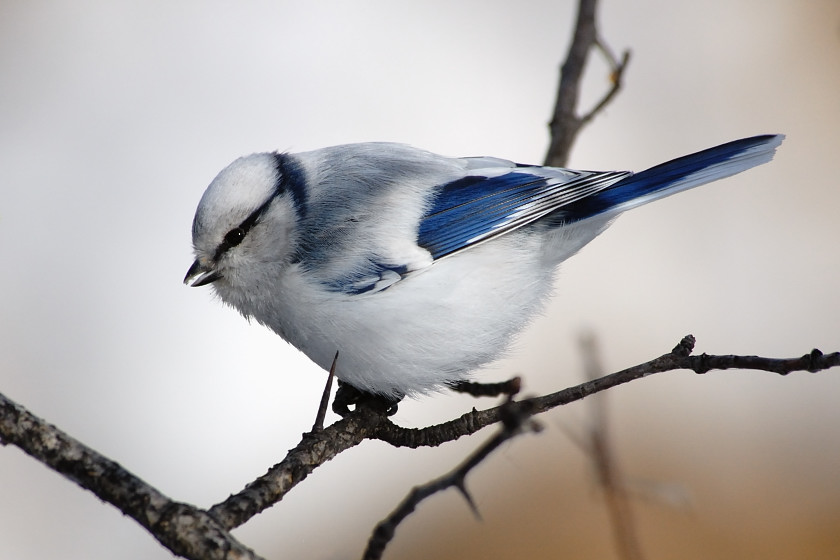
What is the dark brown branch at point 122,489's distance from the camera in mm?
573

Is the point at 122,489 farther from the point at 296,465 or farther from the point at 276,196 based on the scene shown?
the point at 276,196

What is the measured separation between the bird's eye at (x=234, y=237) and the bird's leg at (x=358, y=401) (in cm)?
24

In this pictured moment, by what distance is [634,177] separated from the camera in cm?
112

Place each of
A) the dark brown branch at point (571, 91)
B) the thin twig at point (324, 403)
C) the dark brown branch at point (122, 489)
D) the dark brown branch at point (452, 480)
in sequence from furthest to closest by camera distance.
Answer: the dark brown branch at point (571, 91) < the thin twig at point (324, 403) < the dark brown branch at point (122, 489) < the dark brown branch at point (452, 480)

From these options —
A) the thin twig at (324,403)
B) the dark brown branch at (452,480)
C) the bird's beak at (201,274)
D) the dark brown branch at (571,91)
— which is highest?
the dark brown branch at (571,91)

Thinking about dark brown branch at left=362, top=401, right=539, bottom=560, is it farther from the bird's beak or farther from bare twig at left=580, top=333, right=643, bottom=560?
the bird's beak

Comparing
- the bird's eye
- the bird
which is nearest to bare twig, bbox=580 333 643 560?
the bird

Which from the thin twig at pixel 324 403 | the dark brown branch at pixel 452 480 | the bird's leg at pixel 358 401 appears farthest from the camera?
the bird's leg at pixel 358 401

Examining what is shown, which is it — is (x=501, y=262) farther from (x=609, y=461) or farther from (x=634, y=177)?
(x=609, y=461)

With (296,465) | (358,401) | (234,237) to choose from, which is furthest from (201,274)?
(296,465)

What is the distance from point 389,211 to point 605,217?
1.00 feet

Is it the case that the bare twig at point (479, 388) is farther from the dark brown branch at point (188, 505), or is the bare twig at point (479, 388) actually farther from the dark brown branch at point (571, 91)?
the dark brown branch at point (571, 91)

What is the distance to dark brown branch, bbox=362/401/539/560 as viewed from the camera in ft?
1.38

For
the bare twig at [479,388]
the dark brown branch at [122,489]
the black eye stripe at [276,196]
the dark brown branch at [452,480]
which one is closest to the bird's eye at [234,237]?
the black eye stripe at [276,196]
